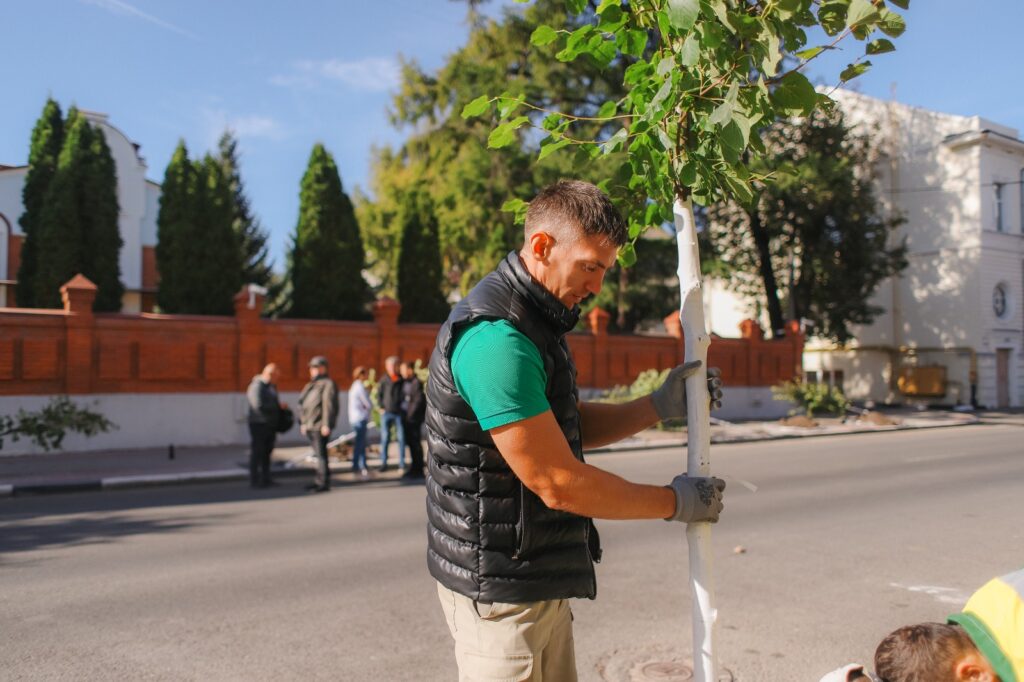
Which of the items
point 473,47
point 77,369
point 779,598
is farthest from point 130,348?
point 473,47

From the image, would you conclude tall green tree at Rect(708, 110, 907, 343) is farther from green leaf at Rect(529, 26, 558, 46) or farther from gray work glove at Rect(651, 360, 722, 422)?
gray work glove at Rect(651, 360, 722, 422)

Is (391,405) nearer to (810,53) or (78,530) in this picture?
(78,530)

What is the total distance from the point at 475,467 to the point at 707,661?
2.89 ft

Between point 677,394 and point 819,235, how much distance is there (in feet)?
93.5

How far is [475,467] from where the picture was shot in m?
1.98

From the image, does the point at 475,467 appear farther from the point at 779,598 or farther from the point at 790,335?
the point at 790,335

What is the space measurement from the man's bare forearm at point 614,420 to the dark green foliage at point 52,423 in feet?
49.6

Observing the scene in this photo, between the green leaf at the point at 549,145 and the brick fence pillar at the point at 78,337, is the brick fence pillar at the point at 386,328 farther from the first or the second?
the green leaf at the point at 549,145

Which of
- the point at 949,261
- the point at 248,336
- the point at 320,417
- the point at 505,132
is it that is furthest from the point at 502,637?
the point at 949,261

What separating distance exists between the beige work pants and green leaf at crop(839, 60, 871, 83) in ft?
5.82

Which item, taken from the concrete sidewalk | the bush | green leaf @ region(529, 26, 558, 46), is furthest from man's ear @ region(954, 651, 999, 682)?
the bush

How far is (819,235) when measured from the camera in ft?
93.4

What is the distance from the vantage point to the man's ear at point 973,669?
1829 mm

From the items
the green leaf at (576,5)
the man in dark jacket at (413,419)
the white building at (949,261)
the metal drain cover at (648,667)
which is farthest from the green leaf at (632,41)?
the white building at (949,261)
